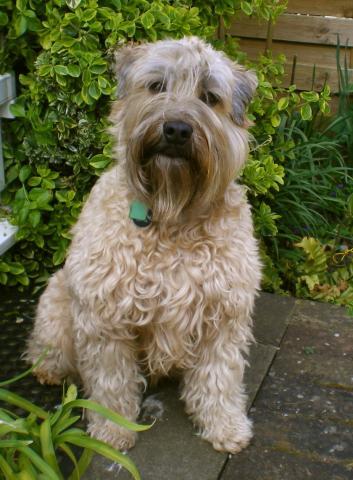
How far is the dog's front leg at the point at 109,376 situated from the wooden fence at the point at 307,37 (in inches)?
104

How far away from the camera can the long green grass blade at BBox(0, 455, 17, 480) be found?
71.2 inches

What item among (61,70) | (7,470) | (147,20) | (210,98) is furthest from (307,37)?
(7,470)

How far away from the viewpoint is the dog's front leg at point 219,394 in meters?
2.63

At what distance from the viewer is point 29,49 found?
3236 mm

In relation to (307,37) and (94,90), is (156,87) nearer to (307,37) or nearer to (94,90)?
(94,90)

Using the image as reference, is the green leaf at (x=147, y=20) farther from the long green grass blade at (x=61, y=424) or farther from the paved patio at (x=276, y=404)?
the long green grass blade at (x=61, y=424)

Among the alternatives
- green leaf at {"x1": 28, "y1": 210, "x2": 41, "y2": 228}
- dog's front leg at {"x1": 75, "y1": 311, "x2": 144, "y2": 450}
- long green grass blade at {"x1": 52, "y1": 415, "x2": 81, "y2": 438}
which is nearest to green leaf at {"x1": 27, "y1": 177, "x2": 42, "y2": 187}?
green leaf at {"x1": 28, "y1": 210, "x2": 41, "y2": 228}

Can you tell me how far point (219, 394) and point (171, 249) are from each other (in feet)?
2.13

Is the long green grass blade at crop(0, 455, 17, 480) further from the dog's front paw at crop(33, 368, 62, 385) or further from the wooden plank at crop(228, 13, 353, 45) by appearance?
the wooden plank at crop(228, 13, 353, 45)

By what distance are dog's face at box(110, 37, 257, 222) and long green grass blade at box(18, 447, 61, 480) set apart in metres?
0.91

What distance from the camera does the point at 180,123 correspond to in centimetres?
213

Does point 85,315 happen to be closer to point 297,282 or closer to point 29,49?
point 29,49

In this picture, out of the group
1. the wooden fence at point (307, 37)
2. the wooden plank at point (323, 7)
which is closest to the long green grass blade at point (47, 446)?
the wooden fence at point (307, 37)

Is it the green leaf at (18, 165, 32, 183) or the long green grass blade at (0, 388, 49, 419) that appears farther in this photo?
the green leaf at (18, 165, 32, 183)
